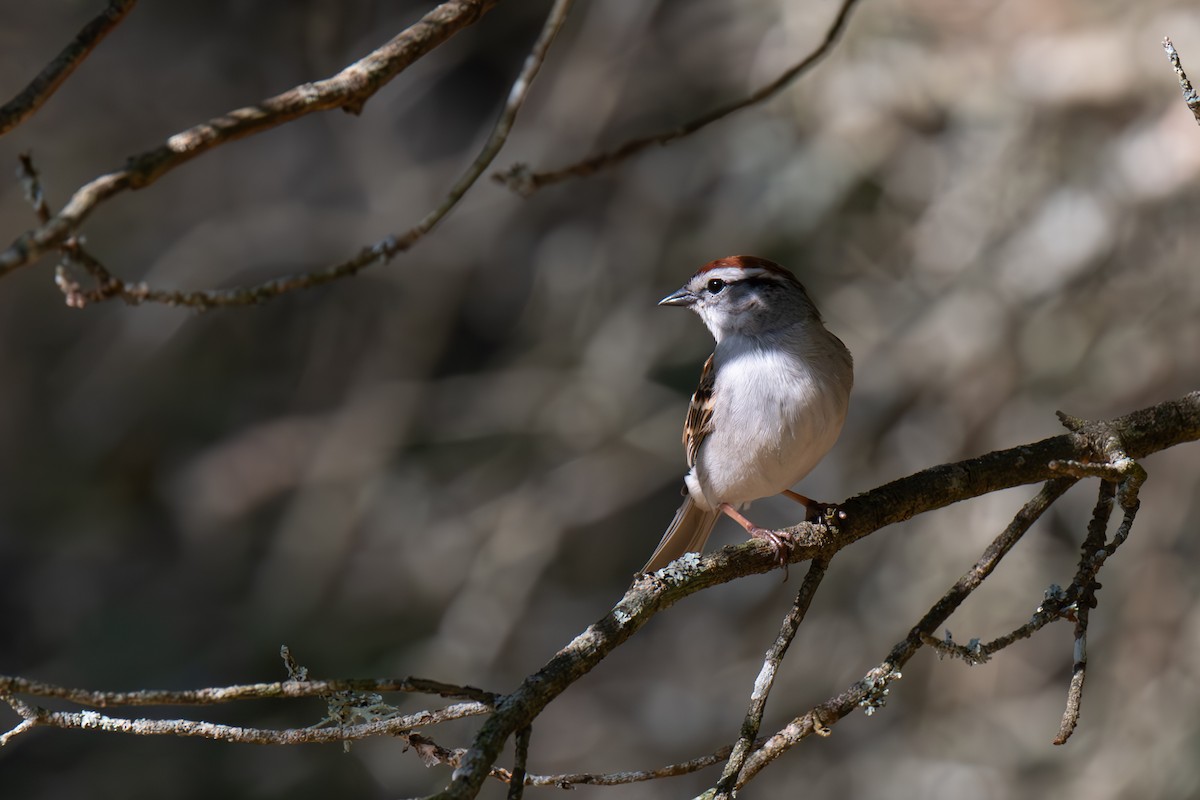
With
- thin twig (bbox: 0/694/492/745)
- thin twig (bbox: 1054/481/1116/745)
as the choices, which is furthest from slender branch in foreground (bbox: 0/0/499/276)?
thin twig (bbox: 1054/481/1116/745)

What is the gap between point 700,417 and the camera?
13.4 ft

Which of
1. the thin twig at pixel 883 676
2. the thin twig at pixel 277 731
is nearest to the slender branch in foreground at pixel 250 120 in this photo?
the thin twig at pixel 277 731

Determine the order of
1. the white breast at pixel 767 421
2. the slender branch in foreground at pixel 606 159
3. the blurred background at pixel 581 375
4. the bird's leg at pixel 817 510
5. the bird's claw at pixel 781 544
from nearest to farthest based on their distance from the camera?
the bird's claw at pixel 781 544 < the bird's leg at pixel 817 510 < the slender branch in foreground at pixel 606 159 < the white breast at pixel 767 421 < the blurred background at pixel 581 375

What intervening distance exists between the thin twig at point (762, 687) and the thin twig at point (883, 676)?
0.15ft

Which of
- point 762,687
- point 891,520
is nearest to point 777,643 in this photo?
point 762,687

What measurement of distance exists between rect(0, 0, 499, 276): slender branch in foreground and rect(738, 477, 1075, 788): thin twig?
1.48 meters

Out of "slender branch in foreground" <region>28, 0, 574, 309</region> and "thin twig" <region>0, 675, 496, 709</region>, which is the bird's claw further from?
"slender branch in foreground" <region>28, 0, 574, 309</region>

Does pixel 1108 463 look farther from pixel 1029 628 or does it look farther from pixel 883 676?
pixel 883 676

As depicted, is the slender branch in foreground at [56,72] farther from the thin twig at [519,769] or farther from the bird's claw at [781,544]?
the bird's claw at [781,544]

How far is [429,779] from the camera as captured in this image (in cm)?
650

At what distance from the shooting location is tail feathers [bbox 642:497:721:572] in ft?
13.8

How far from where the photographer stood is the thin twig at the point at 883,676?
222 centimetres

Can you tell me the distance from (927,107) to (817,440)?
3.10 m

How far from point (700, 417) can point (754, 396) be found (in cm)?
40
